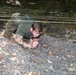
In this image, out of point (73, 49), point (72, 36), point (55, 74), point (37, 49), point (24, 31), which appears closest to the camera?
point (55, 74)

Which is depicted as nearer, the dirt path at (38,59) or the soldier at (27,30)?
the dirt path at (38,59)

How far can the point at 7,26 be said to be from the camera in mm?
4098

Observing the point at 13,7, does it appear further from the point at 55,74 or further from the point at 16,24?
the point at 55,74

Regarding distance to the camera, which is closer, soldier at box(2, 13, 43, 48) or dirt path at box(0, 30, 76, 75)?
dirt path at box(0, 30, 76, 75)

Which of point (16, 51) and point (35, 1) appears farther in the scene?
point (35, 1)

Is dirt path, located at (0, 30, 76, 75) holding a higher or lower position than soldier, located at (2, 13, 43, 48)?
lower

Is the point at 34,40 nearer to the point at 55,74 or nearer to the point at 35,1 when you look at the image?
the point at 55,74

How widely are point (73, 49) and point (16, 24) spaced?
922 mm

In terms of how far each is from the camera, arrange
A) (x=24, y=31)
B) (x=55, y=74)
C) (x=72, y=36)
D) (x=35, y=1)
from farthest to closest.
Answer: (x=35, y=1), (x=72, y=36), (x=24, y=31), (x=55, y=74)

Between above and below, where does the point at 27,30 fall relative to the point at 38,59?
above

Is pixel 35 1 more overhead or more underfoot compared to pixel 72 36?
more overhead

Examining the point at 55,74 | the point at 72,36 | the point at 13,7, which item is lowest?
the point at 72,36

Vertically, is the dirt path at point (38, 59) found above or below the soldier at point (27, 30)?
below

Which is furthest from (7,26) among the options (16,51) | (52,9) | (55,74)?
(52,9)
